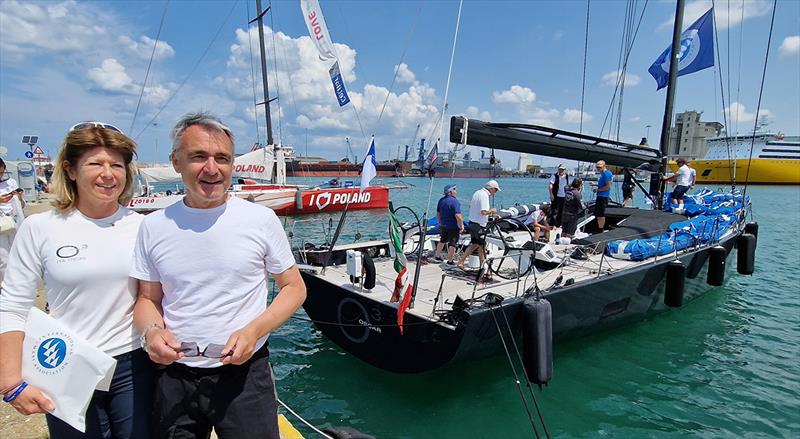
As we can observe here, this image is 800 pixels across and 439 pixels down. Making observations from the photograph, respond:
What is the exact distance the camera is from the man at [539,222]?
8789 mm

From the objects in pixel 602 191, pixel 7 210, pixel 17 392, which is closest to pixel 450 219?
pixel 602 191

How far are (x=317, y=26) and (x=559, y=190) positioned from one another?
11.8 m

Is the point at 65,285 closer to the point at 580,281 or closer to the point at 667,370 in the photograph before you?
the point at 580,281

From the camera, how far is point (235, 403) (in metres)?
1.73

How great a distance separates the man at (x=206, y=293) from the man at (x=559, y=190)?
8202mm

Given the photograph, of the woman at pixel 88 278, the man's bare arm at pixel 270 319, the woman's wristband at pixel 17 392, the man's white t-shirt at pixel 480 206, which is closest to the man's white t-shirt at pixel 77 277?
the woman at pixel 88 278

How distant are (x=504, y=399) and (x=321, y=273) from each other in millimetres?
2977

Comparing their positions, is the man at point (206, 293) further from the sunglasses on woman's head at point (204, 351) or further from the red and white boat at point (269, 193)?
the red and white boat at point (269, 193)

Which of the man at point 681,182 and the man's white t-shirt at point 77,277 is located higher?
the man at point 681,182

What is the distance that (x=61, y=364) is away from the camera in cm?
160

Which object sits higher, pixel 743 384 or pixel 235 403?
pixel 235 403

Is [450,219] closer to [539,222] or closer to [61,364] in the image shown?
[539,222]

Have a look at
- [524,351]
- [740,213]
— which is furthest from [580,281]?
[740,213]

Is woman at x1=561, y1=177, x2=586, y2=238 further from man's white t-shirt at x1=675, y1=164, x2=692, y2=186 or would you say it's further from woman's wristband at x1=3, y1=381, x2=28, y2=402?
woman's wristband at x1=3, y1=381, x2=28, y2=402
